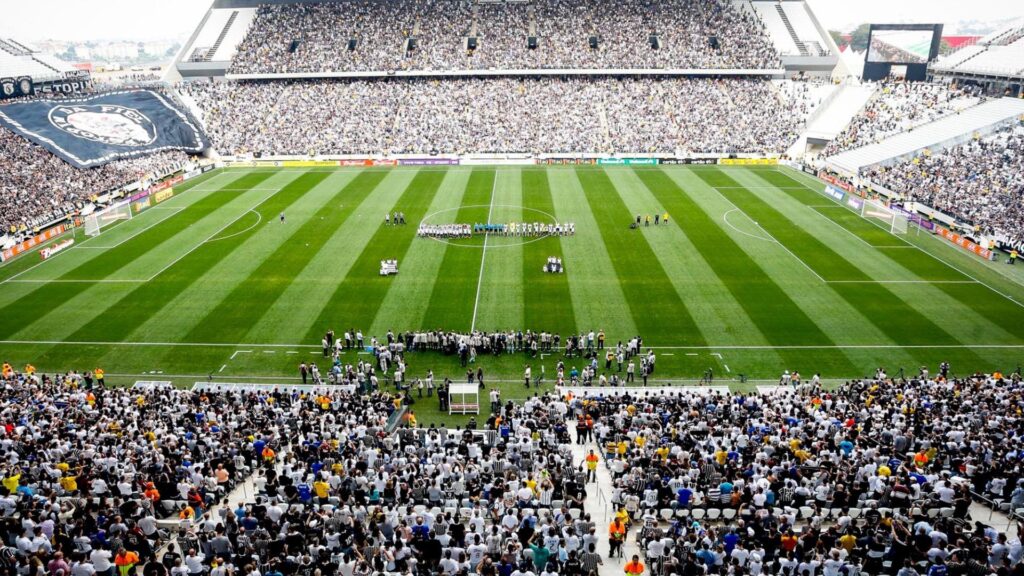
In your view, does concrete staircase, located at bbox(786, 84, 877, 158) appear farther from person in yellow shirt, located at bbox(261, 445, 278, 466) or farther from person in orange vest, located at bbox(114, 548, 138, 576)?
person in orange vest, located at bbox(114, 548, 138, 576)

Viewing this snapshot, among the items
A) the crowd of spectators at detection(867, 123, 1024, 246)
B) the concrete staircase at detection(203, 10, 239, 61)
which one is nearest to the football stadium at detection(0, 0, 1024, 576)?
the crowd of spectators at detection(867, 123, 1024, 246)

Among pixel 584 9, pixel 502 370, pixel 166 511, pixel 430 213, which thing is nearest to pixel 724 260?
pixel 502 370

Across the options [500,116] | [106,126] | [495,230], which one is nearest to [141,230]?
[106,126]

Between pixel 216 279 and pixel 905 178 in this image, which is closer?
pixel 216 279

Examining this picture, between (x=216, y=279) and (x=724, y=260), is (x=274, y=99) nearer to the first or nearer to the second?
(x=216, y=279)

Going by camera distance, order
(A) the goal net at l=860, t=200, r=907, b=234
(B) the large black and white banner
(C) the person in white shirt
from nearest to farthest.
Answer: (C) the person in white shirt, (A) the goal net at l=860, t=200, r=907, b=234, (B) the large black and white banner

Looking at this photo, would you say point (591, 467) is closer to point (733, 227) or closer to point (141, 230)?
point (733, 227)
